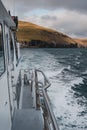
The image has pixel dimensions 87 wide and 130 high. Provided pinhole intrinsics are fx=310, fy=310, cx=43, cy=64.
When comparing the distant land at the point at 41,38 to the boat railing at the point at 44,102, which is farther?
the distant land at the point at 41,38

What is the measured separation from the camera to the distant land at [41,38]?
15357 cm

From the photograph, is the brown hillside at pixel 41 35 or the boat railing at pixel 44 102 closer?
the boat railing at pixel 44 102

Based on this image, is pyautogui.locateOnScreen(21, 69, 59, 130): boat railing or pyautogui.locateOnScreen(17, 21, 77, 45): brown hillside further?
pyautogui.locateOnScreen(17, 21, 77, 45): brown hillside

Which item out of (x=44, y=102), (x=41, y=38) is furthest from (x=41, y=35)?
(x=44, y=102)

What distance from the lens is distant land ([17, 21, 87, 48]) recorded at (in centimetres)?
15357

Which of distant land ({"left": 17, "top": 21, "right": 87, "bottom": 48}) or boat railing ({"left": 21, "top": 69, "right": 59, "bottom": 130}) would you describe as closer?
boat railing ({"left": 21, "top": 69, "right": 59, "bottom": 130})

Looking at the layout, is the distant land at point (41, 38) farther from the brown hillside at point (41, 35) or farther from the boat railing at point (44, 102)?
the boat railing at point (44, 102)

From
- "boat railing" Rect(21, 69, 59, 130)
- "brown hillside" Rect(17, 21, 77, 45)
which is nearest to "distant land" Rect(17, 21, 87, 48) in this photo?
"brown hillside" Rect(17, 21, 77, 45)

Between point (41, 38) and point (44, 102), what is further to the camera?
point (41, 38)

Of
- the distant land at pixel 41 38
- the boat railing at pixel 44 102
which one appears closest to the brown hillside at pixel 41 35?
the distant land at pixel 41 38

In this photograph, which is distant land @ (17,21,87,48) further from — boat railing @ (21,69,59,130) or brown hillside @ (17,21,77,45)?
boat railing @ (21,69,59,130)

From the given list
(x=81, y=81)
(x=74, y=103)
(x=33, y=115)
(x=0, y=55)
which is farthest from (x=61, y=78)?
(x=0, y=55)

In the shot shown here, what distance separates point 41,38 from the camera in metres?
159

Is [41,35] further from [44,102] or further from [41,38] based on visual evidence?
[44,102]
